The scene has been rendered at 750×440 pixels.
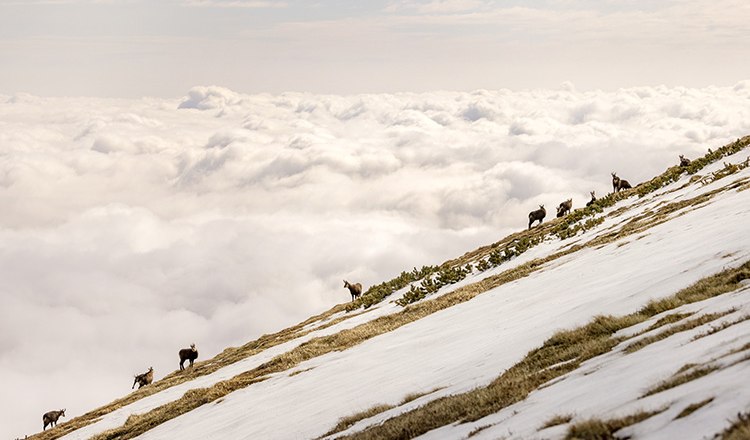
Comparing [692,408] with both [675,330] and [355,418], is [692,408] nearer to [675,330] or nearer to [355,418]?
[675,330]

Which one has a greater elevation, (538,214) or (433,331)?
(538,214)

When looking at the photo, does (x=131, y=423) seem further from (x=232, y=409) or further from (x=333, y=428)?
(x=333, y=428)

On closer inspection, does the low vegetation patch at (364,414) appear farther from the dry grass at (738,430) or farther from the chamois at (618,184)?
the chamois at (618,184)

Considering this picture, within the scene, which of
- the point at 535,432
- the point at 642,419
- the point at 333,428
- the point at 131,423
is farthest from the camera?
the point at 131,423

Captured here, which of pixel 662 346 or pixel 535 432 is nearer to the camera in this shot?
pixel 535 432

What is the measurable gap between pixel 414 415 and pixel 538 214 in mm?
44288

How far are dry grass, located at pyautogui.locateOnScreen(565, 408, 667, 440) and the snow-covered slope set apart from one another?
0.12 meters

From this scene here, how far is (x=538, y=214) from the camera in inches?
2052

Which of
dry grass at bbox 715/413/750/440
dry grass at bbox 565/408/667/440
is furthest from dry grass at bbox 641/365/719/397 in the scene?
dry grass at bbox 715/413/750/440

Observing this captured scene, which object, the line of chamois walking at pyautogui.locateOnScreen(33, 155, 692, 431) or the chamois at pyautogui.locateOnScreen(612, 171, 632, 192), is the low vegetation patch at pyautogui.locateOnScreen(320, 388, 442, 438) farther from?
the chamois at pyautogui.locateOnScreen(612, 171, 632, 192)

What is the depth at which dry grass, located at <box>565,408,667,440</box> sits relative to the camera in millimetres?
5586

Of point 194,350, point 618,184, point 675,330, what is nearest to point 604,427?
point 675,330

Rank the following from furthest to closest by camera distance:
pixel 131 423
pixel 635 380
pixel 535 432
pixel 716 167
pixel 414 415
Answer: pixel 716 167, pixel 131 423, pixel 414 415, pixel 635 380, pixel 535 432

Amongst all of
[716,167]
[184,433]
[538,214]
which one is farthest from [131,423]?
[716,167]
